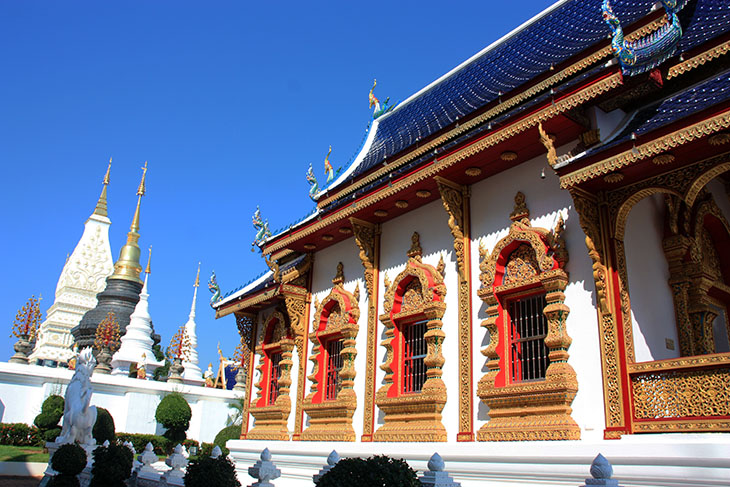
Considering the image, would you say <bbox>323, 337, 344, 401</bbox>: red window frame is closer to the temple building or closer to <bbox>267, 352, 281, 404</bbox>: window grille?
the temple building

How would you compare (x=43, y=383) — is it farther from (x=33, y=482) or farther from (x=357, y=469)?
(x=357, y=469)

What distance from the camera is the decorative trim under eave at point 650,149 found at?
5574 millimetres

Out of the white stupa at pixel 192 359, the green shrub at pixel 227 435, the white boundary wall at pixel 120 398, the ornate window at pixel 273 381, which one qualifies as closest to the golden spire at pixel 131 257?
the white stupa at pixel 192 359

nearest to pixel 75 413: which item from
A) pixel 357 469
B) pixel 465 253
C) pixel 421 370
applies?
pixel 421 370

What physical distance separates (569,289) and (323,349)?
555 centimetres

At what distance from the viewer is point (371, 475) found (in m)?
4.67

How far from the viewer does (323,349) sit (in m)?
11.6

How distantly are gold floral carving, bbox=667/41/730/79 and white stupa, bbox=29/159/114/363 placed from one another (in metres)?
39.9

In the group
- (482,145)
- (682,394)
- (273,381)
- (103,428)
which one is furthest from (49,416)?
(682,394)

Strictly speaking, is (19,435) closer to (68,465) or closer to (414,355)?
(68,465)

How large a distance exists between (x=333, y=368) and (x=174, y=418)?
484 inches

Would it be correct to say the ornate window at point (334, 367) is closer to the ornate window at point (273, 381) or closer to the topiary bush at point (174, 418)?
the ornate window at point (273, 381)

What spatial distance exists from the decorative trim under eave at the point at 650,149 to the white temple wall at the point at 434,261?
2883 mm

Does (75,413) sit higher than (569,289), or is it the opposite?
(569,289)
